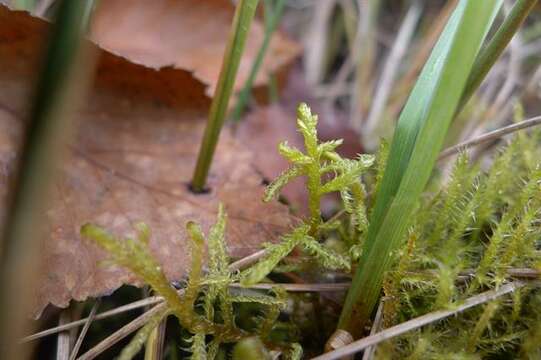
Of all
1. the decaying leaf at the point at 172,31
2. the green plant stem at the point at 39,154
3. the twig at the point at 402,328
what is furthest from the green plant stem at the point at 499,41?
the decaying leaf at the point at 172,31

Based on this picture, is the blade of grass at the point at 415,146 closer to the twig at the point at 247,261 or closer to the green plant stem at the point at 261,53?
the twig at the point at 247,261

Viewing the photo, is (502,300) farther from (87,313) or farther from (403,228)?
(87,313)

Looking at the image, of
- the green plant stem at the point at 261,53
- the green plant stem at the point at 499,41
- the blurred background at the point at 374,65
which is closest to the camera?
the green plant stem at the point at 499,41

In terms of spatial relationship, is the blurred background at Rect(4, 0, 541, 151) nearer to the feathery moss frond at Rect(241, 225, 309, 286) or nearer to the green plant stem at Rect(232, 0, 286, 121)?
the green plant stem at Rect(232, 0, 286, 121)

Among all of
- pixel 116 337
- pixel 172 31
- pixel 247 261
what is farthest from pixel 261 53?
pixel 116 337

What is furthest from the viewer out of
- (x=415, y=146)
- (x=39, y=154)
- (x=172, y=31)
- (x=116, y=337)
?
(x=172, y=31)

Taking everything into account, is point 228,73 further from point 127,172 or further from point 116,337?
point 116,337
